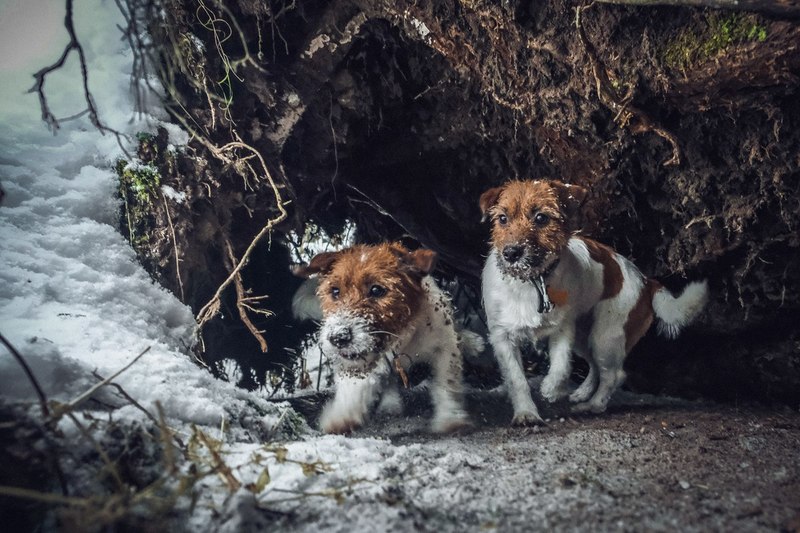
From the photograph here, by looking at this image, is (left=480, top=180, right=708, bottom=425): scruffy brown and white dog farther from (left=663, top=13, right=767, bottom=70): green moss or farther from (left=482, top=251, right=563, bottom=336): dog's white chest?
(left=663, top=13, right=767, bottom=70): green moss

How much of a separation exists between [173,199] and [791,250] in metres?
4.61

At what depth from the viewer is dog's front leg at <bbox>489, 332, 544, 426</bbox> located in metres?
3.73

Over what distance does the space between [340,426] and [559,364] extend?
5.49ft

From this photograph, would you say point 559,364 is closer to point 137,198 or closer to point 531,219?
point 531,219

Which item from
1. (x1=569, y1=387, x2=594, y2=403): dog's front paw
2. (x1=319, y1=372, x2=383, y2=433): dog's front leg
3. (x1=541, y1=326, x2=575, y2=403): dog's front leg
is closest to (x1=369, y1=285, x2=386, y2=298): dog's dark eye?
(x1=319, y1=372, x2=383, y2=433): dog's front leg

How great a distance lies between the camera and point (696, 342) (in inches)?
190

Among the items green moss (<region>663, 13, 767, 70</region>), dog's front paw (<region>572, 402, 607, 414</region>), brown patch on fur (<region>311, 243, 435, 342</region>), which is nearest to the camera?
green moss (<region>663, 13, 767, 70</region>)

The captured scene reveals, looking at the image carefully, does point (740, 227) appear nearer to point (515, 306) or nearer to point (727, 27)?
point (727, 27)

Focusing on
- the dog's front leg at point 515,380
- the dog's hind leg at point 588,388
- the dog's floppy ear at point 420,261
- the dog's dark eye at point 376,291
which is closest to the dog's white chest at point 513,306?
the dog's front leg at point 515,380

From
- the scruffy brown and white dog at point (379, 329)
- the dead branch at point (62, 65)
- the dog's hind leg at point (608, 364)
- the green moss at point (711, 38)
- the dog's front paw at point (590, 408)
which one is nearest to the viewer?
the dead branch at point (62, 65)

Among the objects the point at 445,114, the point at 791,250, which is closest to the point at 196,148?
the point at 445,114

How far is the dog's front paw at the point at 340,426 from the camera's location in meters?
3.56

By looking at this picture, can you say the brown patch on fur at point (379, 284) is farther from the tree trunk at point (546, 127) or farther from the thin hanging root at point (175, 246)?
the tree trunk at point (546, 127)

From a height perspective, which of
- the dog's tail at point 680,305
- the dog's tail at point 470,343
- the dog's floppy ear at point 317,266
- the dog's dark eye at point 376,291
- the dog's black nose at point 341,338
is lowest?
the dog's tail at point 470,343
